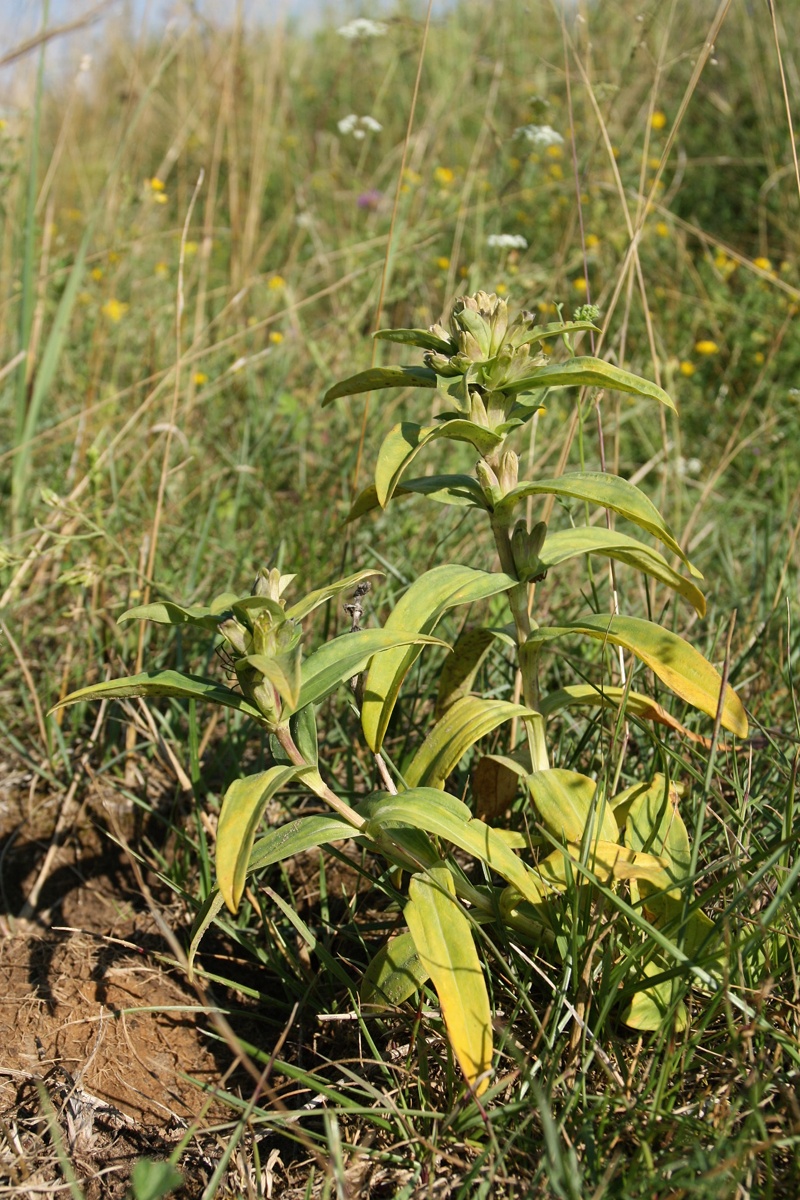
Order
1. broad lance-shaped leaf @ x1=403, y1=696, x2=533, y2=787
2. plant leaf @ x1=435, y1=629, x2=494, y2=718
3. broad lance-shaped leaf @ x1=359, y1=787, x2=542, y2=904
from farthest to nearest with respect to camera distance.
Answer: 1. plant leaf @ x1=435, y1=629, x2=494, y2=718
2. broad lance-shaped leaf @ x1=403, y1=696, x2=533, y2=787
3. broad lance-shaped leaf @ x1=359, y1=787, x2=542, y2=904

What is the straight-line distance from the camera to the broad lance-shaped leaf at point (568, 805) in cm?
120

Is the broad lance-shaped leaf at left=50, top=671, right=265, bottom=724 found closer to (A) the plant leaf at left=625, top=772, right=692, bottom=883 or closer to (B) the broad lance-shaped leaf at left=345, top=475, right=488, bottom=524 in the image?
(B) the broad lance-shaped leaf at left=345, top=475, right=488, bottom=524

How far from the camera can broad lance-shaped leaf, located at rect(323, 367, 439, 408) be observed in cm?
125

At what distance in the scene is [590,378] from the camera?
1189 millimetres

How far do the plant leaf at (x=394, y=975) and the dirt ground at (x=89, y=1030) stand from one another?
0.21m

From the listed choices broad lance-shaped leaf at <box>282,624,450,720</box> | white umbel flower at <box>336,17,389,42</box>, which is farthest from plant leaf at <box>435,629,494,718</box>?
white umbel flower at <box>336,17,389,42</box>

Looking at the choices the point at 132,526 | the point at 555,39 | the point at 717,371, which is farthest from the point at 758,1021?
the point at 555,39

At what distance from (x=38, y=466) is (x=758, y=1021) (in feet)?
7.33

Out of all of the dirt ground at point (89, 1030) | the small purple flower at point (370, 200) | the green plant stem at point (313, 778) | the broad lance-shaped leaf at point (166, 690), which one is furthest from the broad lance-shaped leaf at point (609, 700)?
the small purple flower at point (370, 200)

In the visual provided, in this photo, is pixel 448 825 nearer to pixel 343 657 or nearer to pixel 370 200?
pixel 343 657

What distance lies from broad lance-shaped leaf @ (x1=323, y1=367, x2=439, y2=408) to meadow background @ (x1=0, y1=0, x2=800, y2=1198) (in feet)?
1.29

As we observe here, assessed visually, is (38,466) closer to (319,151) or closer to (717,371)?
(717,371)

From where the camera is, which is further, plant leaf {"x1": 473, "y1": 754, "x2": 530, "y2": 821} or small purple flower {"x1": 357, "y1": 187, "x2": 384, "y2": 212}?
small purple flower {"x1": 357, "y1": 187, "x2": 384, "y2": 212}

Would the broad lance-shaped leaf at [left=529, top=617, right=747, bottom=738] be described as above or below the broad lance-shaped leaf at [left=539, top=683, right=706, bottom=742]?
above
